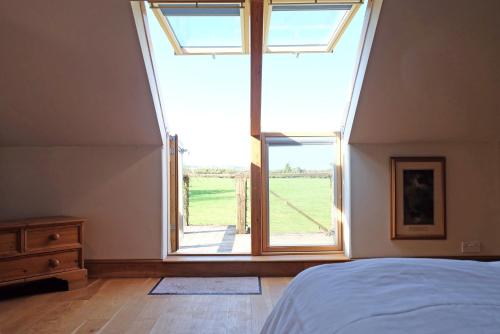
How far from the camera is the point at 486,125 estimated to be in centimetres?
329

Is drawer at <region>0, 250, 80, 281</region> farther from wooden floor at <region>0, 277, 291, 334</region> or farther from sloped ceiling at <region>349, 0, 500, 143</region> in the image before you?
sloped ceiling at <region>349, 0, 500, 143</region>

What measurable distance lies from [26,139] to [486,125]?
4517 millimetres

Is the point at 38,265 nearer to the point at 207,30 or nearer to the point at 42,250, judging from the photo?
the point at 42,250

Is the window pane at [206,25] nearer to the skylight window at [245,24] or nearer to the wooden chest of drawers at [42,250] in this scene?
the skylight window at [245,24]

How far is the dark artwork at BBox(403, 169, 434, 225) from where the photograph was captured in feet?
11.3

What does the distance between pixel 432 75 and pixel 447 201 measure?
4.55ft

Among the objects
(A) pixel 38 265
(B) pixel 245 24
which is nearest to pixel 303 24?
(B) pixel 245 24

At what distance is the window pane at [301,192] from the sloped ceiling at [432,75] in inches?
18.2

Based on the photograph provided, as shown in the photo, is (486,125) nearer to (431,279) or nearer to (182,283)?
(431,279)

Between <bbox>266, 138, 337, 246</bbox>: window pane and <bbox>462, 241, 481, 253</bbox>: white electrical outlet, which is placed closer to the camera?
<bbox>462, 241, 481, 253</bbox>: white electrical outlet

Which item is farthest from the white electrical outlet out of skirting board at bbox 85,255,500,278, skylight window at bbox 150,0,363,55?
skylight window at bbox 150,0,363,55

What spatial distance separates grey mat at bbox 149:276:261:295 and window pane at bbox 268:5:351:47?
220 centimetres

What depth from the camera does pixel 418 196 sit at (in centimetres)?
345

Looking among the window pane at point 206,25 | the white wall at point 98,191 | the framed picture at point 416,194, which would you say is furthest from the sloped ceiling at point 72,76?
the framed picture at point 416,194
